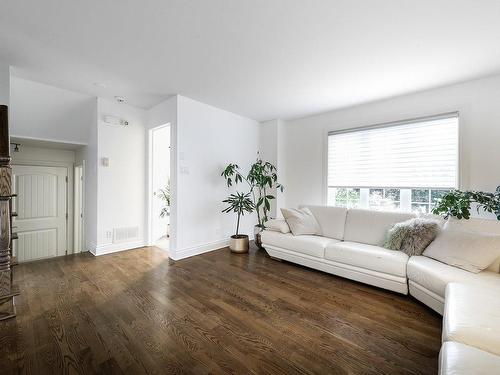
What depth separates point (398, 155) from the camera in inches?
135

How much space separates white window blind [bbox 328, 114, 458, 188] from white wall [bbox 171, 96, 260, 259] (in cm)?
184

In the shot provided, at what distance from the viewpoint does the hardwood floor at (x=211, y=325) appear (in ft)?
4.86

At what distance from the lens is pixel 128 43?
2152 mm

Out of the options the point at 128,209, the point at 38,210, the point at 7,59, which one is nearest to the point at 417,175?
the point at 128,209

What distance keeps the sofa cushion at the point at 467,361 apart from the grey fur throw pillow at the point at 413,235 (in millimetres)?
1596

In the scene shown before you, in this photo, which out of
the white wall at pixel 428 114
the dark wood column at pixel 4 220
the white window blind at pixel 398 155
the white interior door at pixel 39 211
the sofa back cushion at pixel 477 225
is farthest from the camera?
the white interior door at pixel 39 211

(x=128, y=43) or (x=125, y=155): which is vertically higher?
(x=128, y=43)

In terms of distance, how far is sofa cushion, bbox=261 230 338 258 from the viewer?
117 inches

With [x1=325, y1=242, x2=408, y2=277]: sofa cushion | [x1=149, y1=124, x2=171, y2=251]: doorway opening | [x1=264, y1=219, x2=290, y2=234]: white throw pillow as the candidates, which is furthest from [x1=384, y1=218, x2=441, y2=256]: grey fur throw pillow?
[x1=149, y1=124, x2=171, y2=251]: doorway opening

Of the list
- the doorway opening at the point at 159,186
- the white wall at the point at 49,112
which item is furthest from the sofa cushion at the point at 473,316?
the white wall at the point at 49,112

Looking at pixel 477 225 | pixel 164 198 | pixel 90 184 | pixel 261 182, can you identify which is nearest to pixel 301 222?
pixel 261 182

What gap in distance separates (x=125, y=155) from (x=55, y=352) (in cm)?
299

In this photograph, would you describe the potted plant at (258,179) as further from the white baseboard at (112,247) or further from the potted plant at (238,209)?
the white baseboard at (112,247)

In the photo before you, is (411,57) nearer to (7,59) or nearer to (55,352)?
(55,352)
